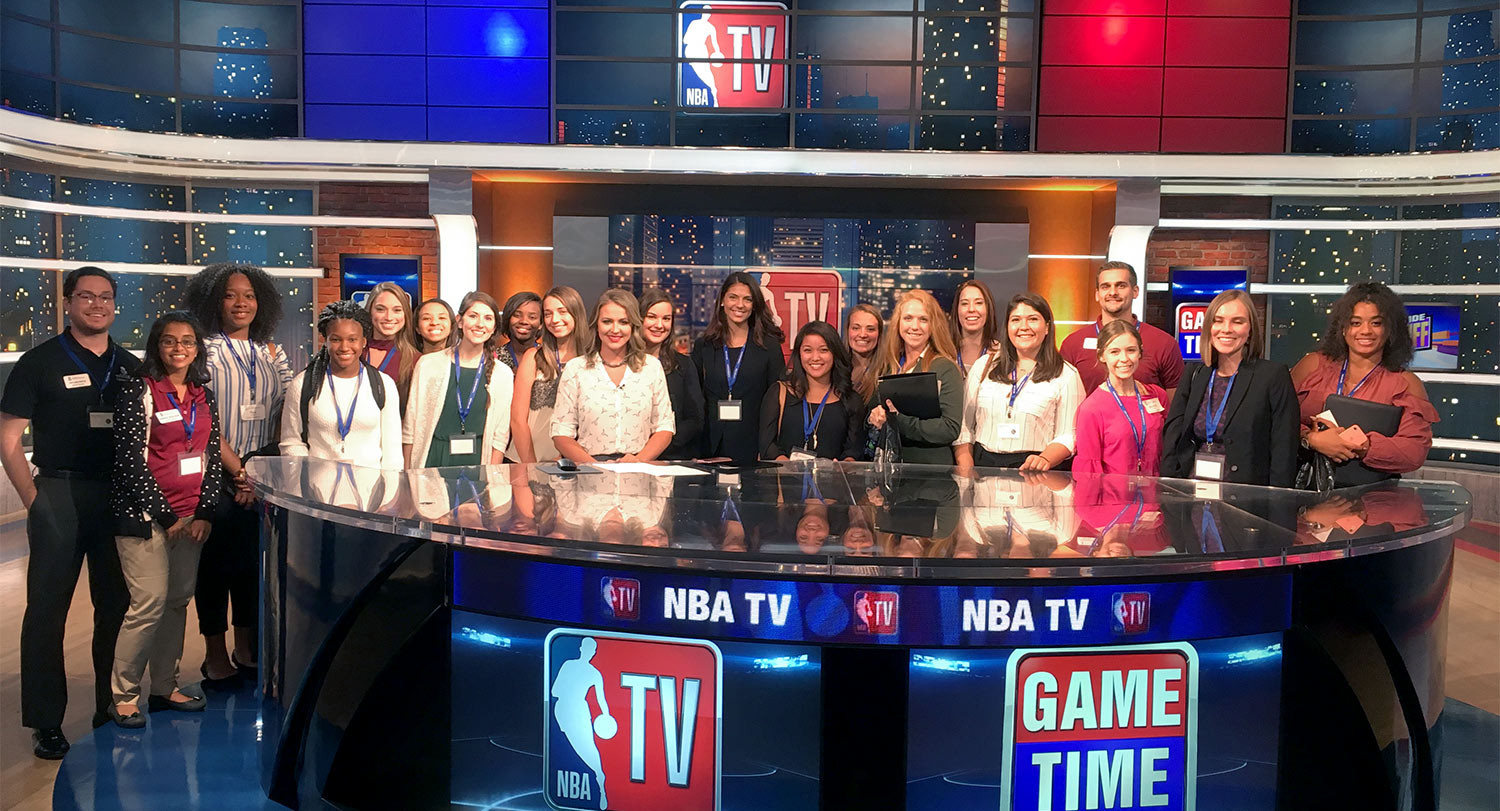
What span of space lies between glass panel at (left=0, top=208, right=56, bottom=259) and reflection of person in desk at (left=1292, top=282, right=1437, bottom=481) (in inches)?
330

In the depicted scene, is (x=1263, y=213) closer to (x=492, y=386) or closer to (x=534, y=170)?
(x=534, y=170)

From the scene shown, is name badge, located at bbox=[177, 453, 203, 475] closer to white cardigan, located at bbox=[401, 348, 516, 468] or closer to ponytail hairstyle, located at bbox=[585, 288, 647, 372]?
white cardigan, located at bbox=[401, 348, 516, 468]

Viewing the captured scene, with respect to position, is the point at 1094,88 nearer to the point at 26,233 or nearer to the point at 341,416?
the point at 341,416

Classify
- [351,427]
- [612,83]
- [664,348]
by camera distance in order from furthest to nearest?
[612,83]
[664,348]
[351,427]

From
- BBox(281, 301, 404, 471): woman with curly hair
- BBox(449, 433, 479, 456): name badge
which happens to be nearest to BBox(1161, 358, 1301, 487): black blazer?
BBox(449, 433, 479, 456): name badge

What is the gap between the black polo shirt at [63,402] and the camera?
3.40m

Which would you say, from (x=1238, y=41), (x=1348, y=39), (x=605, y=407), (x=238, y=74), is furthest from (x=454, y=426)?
(x=1348, y=39)

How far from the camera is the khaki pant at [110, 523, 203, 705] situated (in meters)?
3.52

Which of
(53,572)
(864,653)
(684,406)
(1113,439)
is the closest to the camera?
(864,653)

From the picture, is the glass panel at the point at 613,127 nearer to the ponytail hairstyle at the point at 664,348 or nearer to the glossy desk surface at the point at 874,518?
the ponytail hairstyle at the point at 664,348

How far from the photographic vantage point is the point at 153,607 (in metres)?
3.54

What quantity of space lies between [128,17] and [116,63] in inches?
16.3

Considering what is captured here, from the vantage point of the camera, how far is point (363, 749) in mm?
2668

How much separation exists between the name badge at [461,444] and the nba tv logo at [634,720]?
2.14 meters
